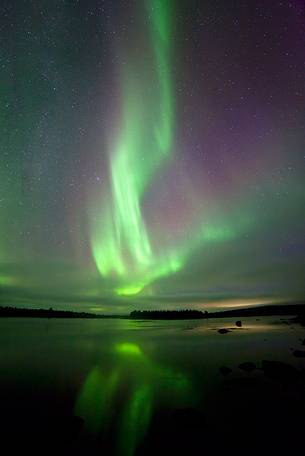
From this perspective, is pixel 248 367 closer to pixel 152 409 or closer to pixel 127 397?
pixel 127 397

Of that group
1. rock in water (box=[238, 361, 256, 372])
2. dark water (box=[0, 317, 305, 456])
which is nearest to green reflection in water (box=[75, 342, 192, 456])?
dark water (box=[0, 317, 305, 456])

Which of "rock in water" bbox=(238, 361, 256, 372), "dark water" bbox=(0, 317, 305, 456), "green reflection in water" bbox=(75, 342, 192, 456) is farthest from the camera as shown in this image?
"rock in water" bbox=(238, 361, 256, 372)

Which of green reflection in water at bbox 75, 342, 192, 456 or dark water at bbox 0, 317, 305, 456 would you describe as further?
green reflection in water at bbox 75, 342, 192, 456

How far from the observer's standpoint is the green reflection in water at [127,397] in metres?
10.7

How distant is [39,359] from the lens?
90.5ft

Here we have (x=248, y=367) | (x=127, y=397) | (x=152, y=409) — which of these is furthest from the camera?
(x=248, y=367)

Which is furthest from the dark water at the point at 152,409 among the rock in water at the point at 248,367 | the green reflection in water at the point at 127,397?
the rock in water at the point at 248,367

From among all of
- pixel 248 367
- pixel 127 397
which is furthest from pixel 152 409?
pixel 248 367

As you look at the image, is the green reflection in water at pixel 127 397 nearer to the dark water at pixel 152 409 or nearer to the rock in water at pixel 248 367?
the dark water at pixel 152 409

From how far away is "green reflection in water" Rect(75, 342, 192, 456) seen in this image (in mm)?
10695

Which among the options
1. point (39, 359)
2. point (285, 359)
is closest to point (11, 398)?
point (39, 359)

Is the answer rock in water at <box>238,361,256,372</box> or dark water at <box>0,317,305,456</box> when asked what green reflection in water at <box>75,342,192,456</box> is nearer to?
dark water at <box>0,317,305,456</box>

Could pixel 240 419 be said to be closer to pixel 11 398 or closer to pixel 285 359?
pixel 11 398

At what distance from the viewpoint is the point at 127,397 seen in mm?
15320
